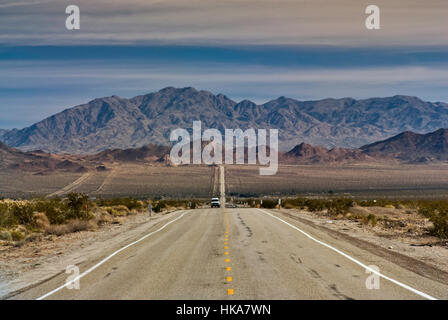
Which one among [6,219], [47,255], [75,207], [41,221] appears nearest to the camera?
[47,255]

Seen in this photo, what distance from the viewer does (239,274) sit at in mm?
11500

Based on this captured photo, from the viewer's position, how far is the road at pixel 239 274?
31.7 feet

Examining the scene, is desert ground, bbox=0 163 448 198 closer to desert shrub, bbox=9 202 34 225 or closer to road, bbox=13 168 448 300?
desert shrub, bbox=9 202 34 225

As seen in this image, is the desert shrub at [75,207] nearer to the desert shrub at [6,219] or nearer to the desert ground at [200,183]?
the desert shrub at [6,219]

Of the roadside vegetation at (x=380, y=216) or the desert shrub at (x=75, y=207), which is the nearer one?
the roadside vegetation at (x=380, y=216)

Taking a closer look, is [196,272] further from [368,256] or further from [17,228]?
[17,228]

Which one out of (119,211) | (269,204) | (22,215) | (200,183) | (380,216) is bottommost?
(200,183)

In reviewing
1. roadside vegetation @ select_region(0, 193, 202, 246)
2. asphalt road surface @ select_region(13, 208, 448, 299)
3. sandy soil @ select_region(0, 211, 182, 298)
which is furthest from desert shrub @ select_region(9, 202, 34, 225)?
asphalt road surface @ select_region(13, 208, 448, 299)

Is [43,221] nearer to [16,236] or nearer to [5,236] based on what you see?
[16,236]

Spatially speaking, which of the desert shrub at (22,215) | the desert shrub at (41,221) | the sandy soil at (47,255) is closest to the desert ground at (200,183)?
the desert shrub at (22,215)

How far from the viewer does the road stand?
9656 millimetres

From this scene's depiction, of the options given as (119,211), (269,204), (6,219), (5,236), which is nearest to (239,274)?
(5,236)

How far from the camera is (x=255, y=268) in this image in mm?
12281
